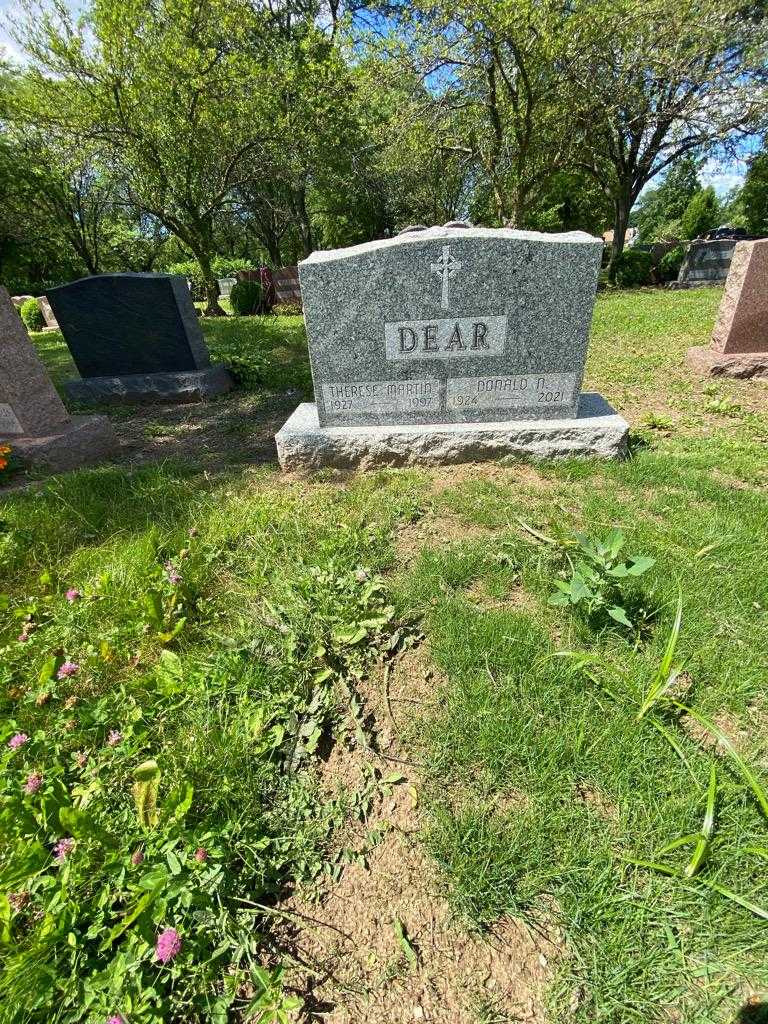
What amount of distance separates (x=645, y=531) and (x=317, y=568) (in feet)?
5.99

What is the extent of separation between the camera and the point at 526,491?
3156 mm

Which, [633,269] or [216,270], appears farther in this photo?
[216,270]

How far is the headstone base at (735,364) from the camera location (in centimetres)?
530

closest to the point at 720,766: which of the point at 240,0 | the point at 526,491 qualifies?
the point at 526,491

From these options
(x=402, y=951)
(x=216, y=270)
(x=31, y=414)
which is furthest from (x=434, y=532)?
(x=216, y=270)

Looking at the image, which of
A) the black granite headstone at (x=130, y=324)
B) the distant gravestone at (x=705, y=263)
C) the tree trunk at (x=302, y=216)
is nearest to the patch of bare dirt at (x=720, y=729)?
the black granite headstone at (x=130, y=324)

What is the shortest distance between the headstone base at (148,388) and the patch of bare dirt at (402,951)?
589 centimetres

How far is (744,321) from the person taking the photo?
5293mm

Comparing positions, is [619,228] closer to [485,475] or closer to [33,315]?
[485,475]

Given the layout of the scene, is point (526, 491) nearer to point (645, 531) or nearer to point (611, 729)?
point (645, 531)

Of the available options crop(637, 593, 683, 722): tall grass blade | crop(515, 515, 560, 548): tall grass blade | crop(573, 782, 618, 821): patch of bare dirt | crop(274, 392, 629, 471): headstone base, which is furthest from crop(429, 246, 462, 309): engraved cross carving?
crop(573, 782, 618, 821): patch of bare dirt

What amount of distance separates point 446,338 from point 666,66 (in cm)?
1320

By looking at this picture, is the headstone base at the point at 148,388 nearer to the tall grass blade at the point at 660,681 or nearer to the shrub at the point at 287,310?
the tall grass blade at the point at 660,681

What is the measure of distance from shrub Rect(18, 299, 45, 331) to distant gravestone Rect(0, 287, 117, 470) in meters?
14.9
